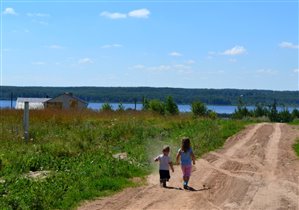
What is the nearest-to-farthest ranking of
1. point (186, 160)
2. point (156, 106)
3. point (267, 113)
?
point (186, 160) < point (156, 106) < point (267, 113)

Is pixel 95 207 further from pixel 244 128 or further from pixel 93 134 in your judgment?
pixel 244 128

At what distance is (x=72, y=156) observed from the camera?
18391 millimetres

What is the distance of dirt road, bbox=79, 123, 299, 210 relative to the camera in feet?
37.7

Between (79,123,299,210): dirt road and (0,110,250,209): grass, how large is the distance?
0.72 m

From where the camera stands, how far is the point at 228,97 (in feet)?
502

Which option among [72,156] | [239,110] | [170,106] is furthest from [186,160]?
[239,110]

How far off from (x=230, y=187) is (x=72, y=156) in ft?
21.6

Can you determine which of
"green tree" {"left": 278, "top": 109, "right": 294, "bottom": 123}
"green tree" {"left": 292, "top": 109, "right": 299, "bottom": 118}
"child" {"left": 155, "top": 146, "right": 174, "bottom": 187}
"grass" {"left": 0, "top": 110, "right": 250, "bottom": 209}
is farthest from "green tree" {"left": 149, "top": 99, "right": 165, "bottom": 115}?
"child" {"left": 155, "top": 146, "right": 174, "bottom": 187}

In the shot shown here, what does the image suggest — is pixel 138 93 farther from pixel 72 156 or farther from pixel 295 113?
pixel 72 156

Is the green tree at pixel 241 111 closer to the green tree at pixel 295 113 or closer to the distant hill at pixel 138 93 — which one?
the green tree at pixel 295 113

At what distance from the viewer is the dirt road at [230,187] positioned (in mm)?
11492

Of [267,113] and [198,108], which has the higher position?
[198,108]

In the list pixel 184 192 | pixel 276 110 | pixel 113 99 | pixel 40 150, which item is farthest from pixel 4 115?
pixel 113 99

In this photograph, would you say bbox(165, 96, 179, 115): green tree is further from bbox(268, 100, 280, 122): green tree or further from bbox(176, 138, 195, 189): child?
bbox(176, 138, 195, 189): child
